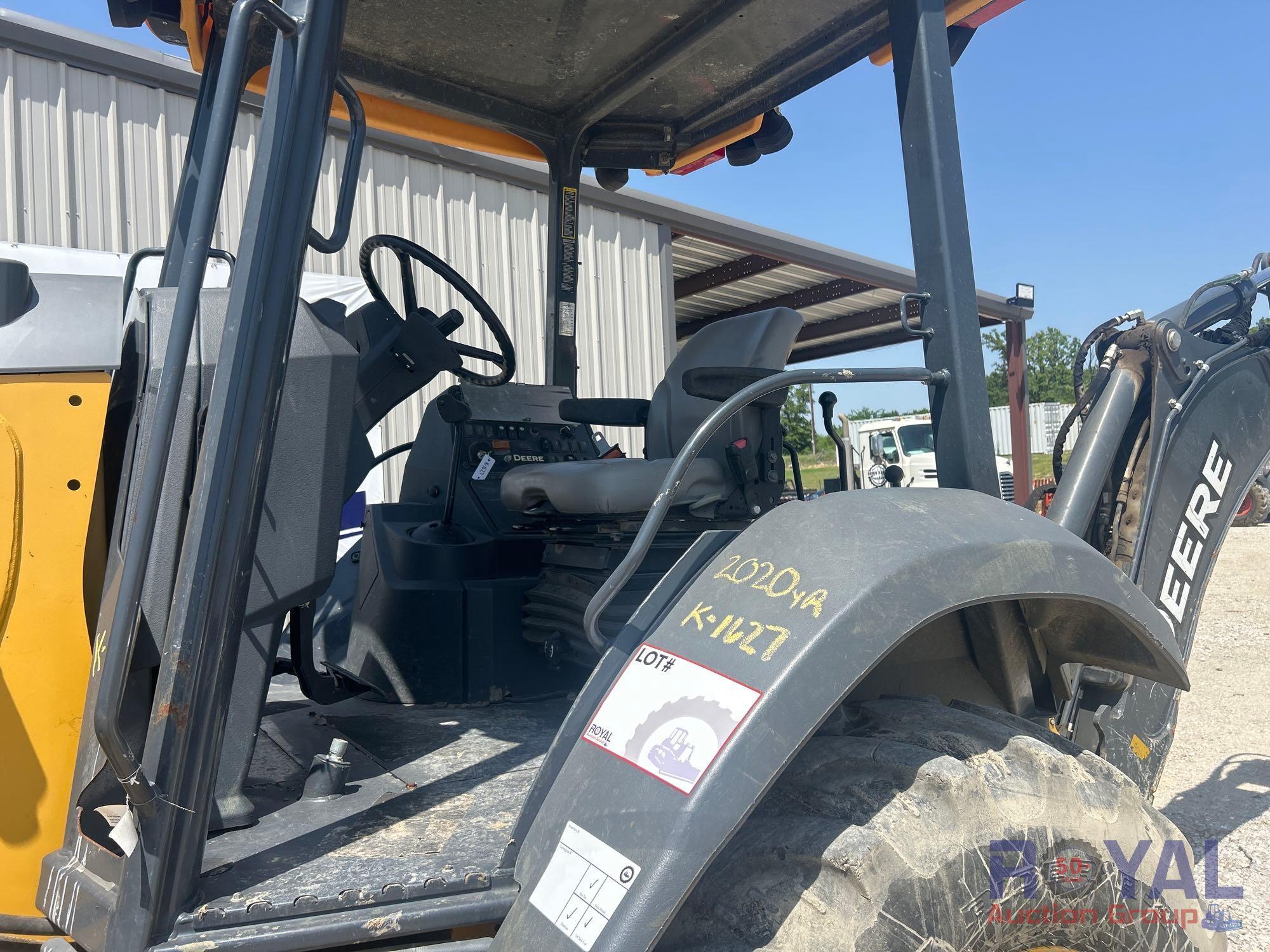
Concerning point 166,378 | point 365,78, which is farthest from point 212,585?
point 365,78

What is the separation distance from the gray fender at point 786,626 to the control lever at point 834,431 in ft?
3.76

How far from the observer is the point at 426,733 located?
2.17 metres

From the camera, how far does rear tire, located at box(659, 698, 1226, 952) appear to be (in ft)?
4.44

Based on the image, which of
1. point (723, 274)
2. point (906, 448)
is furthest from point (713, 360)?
point (906, 448)

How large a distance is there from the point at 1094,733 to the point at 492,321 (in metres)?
2.00

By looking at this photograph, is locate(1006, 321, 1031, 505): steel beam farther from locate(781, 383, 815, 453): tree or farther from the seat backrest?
locate(781, 383, 815, 453): tree

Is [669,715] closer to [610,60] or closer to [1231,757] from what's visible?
[610,60]

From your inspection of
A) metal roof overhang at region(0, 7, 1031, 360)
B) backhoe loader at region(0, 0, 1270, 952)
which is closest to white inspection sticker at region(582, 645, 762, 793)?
backhoe loader at region(0, 0, 1270, 952)

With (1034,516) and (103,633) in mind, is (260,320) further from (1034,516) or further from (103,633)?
(1034,516)

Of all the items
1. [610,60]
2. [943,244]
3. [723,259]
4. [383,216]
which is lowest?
[943,244]

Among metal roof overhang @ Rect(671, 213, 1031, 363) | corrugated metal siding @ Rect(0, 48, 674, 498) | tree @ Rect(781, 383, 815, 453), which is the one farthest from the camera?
tree @ Rect(781, 383, 815, 453)

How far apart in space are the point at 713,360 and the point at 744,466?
19.2 inches

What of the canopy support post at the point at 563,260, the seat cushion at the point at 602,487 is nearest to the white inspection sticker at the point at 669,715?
the seat cushion at the point at 602,487

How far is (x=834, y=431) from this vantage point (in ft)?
10.5
